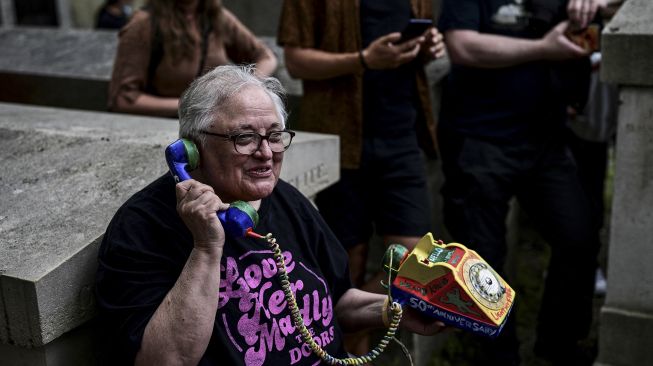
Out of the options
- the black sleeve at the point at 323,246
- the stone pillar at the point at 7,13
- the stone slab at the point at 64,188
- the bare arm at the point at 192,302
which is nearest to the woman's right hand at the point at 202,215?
the bare arm at the point at 192,302

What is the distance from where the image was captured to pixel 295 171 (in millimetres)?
3234

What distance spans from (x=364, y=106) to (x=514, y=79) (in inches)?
27.0

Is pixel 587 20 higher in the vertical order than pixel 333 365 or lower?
higher

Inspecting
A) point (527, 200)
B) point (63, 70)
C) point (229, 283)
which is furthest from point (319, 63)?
point (63, 70)

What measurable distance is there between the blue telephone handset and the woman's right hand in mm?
26

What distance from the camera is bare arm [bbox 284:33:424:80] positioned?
136 inches

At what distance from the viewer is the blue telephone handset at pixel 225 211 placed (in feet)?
6.95

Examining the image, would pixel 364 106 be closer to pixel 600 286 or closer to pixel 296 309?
pixel 296 309

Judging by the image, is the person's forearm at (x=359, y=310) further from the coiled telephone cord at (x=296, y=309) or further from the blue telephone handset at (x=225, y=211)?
the blue telephone handset at (x=225, y=211)

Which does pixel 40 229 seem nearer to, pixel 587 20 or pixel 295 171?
pixel 295 171

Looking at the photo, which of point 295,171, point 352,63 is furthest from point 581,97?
point 295,171

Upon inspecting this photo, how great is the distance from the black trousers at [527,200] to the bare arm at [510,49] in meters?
0.37

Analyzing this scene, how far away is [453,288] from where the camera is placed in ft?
7.23

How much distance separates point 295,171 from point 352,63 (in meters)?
0.62
